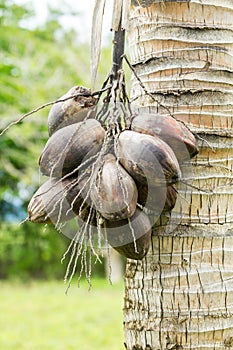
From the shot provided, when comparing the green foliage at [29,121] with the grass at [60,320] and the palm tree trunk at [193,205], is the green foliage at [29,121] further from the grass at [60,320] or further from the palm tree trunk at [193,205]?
the palm tree trunk at [193,205]

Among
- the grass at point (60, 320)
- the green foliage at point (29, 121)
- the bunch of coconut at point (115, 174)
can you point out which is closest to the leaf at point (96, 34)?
the bunch of coconut at point (115, 174)

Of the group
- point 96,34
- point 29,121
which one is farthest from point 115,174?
point 29,121

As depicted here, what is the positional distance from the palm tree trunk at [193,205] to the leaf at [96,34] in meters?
0.17

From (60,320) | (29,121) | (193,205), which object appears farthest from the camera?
(29,121)

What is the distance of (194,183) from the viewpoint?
172 cm

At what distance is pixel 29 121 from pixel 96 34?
7.43 meters

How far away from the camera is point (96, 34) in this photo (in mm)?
1732

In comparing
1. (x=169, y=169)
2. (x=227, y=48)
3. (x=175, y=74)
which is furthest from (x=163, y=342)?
(x=227, y=48)

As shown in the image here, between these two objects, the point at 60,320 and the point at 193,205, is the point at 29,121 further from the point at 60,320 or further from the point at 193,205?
the point at 193,205

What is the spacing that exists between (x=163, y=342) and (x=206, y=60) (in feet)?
2.79

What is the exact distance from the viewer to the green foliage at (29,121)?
9016mm

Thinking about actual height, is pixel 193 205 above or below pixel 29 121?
below

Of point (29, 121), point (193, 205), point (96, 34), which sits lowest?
point (193, 205)

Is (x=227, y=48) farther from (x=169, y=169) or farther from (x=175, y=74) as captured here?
(x=169, y=169)
